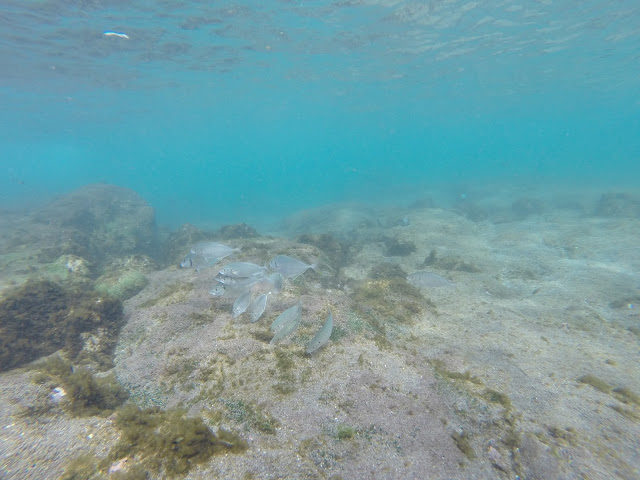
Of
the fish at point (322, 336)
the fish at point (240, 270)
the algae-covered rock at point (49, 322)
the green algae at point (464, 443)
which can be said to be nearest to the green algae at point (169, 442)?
the fish at point (322, 336)

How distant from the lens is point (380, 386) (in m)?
3.83

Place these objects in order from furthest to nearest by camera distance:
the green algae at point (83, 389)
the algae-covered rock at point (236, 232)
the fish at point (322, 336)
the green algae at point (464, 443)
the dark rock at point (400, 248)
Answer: the algae-covered rock at point (236, 232) < the dark rock at point (400, 248) < the fish at point (322, 336) < the green algae at point (83, 389) < the green algae at point (464, 443)

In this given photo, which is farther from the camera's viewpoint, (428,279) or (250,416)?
(428,279)

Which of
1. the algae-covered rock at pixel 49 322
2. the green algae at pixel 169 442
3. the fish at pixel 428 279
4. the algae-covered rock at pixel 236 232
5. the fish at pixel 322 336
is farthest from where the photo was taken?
the algae-covered rock at pixel 236 232

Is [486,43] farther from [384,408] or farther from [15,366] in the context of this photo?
[15,366]

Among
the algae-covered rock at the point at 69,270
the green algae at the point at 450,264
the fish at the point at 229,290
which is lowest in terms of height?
the green algae at the point at 450,264

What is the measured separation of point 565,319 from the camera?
6.76 meters

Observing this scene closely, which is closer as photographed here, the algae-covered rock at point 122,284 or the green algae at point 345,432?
the green algae at point 345,432

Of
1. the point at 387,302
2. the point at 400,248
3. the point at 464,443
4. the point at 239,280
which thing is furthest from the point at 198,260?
the point at 400,248

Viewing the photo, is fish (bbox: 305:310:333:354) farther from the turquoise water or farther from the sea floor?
the turquoise water

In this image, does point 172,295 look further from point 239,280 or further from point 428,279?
point 428,279

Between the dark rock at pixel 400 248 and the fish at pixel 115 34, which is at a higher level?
the fish at pixel 115 34

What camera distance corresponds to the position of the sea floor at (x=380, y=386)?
292 centimetres

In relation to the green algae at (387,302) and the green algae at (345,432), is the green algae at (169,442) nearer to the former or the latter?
the green algae at (345,432)
